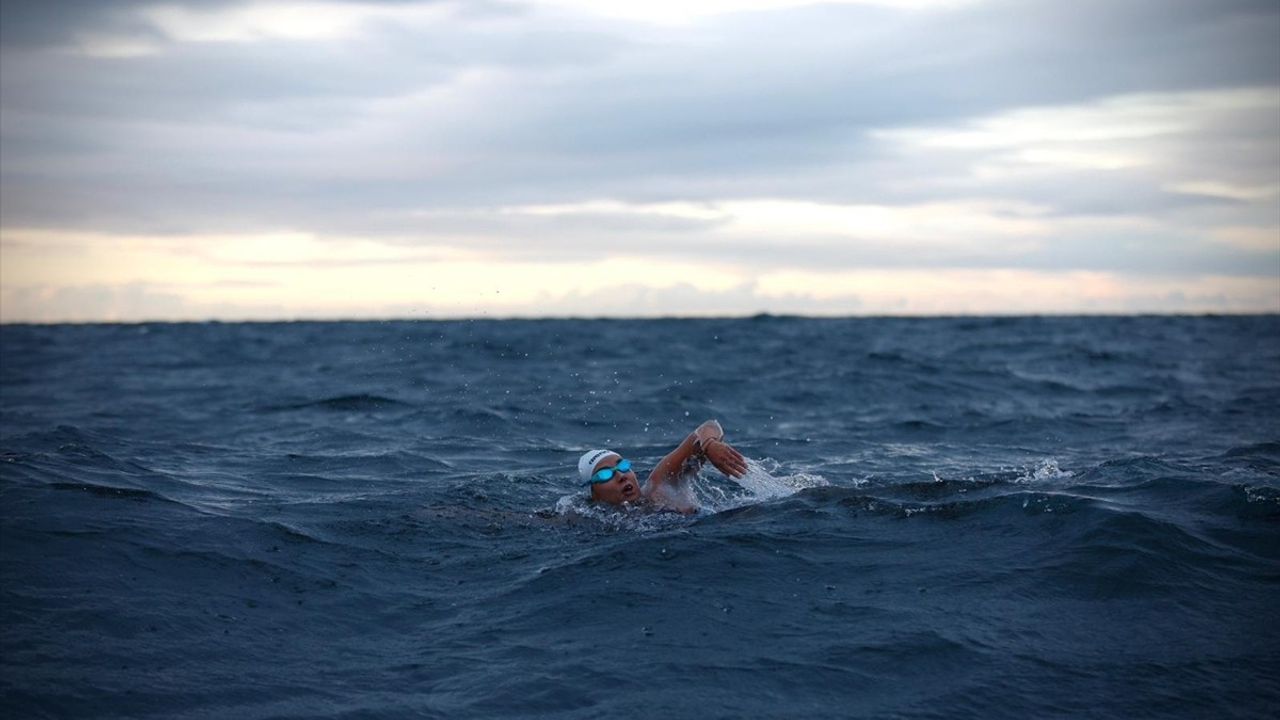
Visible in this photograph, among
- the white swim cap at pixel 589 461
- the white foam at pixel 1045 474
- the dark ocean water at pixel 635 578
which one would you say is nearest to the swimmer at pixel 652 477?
the white swim cap at pixel 589 461

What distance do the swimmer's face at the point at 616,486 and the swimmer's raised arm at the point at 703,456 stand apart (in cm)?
25

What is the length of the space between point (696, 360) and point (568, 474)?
20.7m

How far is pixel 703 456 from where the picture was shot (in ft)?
32.8

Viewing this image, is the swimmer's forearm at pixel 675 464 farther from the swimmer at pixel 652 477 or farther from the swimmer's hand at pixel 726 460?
the swimmer's hand at pixel 726 460

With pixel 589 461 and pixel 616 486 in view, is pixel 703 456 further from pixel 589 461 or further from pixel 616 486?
pixel 589 461

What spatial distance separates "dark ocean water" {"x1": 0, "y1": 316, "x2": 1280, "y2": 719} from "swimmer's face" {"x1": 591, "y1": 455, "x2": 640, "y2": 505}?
0.73ft

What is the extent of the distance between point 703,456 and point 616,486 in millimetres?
900

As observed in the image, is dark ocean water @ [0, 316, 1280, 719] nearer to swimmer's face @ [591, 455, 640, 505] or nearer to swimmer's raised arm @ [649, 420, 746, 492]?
swimmer's face @ [591, 455, 640, 505]

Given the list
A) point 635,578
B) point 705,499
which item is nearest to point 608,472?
point 705,499

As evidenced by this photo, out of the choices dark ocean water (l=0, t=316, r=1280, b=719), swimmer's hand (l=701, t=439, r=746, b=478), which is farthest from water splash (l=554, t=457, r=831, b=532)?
swimmer's hand (l=701, t=439, r=746, b=478)

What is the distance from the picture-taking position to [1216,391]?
22.1 m


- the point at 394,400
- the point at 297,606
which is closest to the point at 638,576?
the point at 297,606

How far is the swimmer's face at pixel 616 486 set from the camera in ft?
32.3

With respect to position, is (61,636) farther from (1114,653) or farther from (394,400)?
(394,400)
